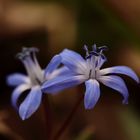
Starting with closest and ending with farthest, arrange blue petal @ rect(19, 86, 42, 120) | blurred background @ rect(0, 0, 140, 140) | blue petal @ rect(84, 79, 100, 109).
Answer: blue petal @ rect(84, 79, 100, 109) < blue petal @ rect(19, 86, 42, 120) < blurred background @ rect(0, 0, 140, 140)

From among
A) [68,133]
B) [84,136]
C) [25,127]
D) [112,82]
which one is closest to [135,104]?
[68,133]

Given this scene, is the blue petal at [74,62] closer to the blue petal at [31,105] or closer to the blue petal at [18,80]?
the blue petal at [31,105]

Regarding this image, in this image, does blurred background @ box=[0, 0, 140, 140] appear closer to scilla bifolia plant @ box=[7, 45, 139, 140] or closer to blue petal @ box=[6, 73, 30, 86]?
blue petal @ box=[6, 73, 30, 86]

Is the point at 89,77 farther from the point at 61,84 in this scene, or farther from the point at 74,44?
the point at 74,44

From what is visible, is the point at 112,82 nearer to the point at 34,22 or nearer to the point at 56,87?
the point at 56,87

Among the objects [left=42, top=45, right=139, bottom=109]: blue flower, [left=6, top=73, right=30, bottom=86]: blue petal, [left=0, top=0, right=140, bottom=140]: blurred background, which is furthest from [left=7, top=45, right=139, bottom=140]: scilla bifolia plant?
[left=0, top=0, right=140, bottom=140]: blurred background

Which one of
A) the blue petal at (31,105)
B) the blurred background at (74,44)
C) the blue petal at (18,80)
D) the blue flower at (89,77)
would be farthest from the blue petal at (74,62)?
the blurred background at (74,44)

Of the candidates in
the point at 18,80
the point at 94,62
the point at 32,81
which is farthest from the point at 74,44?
the point at 94,62

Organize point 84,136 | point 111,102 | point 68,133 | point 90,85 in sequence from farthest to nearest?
point 111,102 < point 68,133 < point 84,136 < point 90,85
